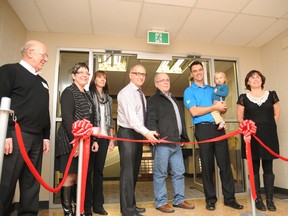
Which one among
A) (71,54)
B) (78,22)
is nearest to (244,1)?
(78,22)

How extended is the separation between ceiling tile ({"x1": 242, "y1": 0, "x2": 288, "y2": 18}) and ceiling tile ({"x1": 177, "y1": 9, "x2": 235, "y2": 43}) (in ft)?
0.78

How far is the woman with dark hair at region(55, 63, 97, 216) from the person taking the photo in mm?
1973

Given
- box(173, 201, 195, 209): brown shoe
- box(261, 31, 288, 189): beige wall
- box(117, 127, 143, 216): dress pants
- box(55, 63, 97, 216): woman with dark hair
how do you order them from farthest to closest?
1. box(261, 31, 288, 189): beige wall
2. box(173, 201, 195, 209): brown shoe
3. box(117, 127, 143, 216): dress pants
4. box(55, 63, 97, 216): woman with dark hair

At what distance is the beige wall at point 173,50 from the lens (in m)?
3.11

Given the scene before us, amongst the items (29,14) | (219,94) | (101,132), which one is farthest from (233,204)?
(29,14)

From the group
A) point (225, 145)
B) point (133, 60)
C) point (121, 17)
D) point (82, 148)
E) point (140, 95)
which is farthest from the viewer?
point (133, 60)

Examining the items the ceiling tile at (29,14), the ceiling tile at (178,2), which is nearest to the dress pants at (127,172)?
the ceiling tile at (178,2)

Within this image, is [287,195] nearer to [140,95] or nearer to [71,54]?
[140,95]

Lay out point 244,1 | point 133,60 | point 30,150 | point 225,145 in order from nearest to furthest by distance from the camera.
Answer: point 30,150 < point 225,145 < point 244,1 < point 133,60

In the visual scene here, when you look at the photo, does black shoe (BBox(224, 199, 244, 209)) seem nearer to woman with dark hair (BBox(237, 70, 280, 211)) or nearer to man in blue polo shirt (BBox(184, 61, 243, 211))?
man in blue polo shirt (BBox(184, 61, 243, 211))

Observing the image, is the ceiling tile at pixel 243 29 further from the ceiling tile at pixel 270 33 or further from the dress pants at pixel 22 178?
the dress pants at pixel 22 178

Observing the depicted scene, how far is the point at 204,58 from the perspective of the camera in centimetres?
386

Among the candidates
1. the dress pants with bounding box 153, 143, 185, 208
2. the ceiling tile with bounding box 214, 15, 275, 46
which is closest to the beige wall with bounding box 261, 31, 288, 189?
the ceiling tile with bounding box 214, 15, 275, 46

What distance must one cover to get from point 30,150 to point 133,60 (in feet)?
10.8
